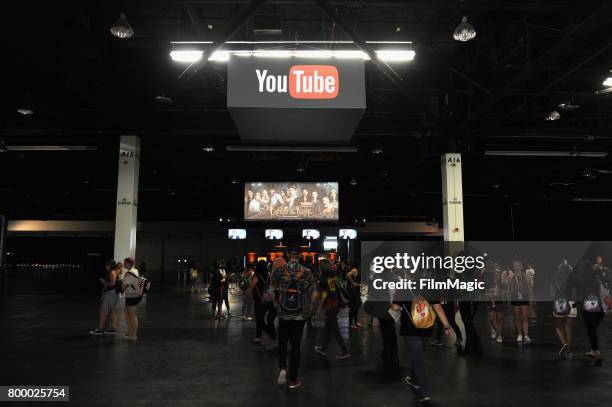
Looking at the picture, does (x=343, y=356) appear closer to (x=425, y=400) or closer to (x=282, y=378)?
(x=282, y=378)

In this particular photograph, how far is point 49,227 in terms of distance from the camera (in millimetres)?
35219

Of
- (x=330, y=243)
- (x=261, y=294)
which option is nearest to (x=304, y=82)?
(x=261, y=294)

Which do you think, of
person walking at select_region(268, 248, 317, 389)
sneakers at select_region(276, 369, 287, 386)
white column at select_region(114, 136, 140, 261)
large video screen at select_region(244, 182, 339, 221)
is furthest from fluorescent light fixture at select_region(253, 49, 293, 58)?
large video screen at select_region(244, 182, 339, 221)

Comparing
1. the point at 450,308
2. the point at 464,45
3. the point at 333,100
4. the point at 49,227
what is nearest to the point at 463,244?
the point at 450,308

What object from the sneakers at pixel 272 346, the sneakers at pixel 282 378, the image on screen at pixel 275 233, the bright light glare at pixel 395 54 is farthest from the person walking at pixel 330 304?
the image on screen at pixel 275 233

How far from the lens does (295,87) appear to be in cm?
519

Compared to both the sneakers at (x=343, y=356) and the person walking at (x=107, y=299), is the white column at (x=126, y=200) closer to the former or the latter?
the person walking at (x=107, y=299)

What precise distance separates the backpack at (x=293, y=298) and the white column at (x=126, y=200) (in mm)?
8013

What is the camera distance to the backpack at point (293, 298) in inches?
213

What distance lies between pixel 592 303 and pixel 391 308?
3757mm

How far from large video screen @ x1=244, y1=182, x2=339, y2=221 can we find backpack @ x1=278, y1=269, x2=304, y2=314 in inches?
A: 428

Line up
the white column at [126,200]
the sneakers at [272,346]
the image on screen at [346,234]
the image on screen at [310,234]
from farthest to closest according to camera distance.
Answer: the image on screen at [310,234], the image on screen at [346,234], the white column at [126,200], the sneakers at [272,346]

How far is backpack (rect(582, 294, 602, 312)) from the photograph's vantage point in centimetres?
691

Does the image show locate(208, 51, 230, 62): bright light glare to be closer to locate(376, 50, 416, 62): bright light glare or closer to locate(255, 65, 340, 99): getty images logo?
locate(255, 65, 340, 99): getty images logo
